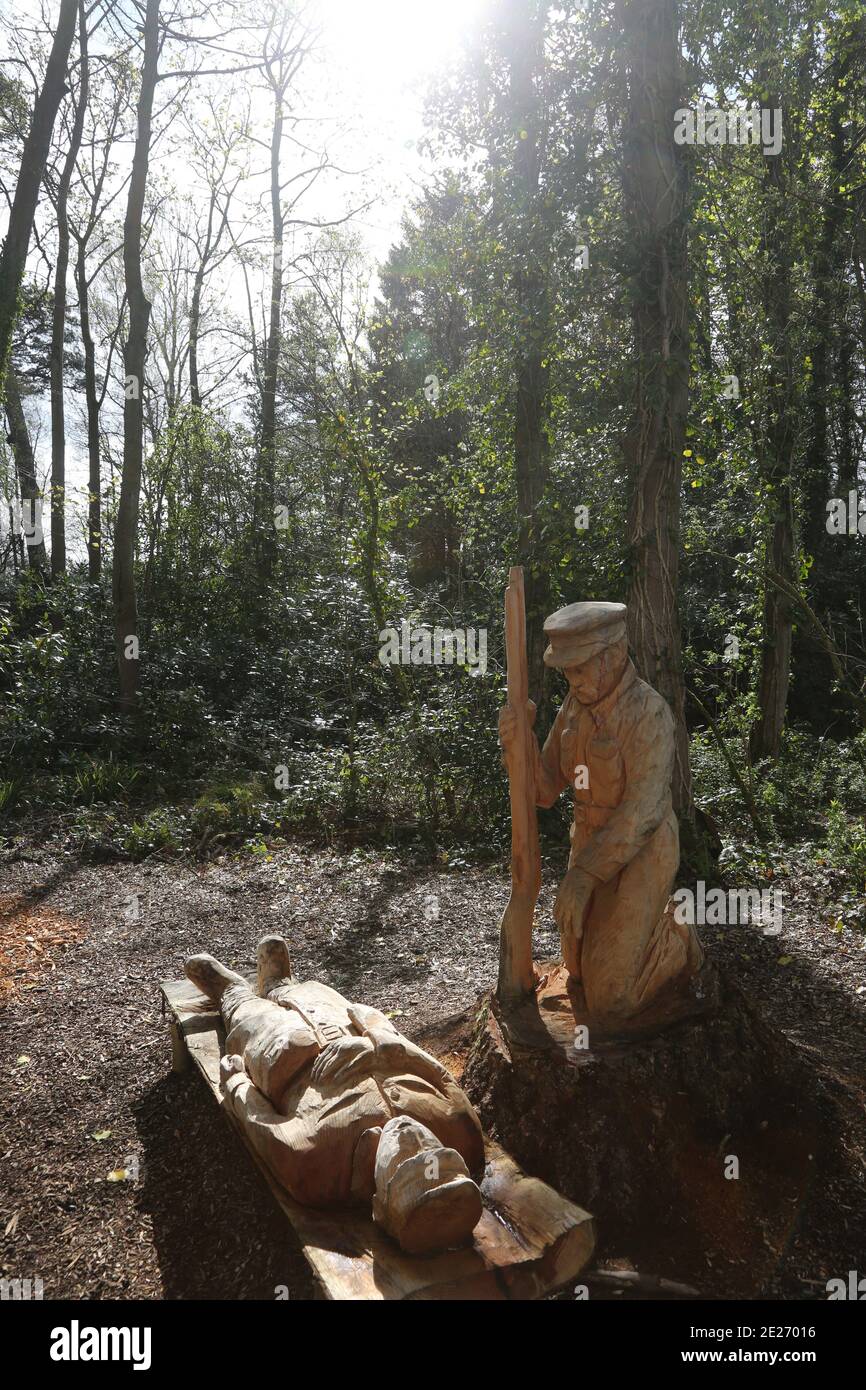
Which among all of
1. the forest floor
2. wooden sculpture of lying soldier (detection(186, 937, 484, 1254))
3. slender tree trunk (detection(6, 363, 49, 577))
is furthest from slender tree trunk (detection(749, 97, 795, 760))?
slender tree trunk (detection(6, 363, 49, 577))

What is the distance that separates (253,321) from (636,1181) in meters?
22.1

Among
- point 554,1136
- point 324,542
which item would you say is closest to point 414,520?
point 324,542

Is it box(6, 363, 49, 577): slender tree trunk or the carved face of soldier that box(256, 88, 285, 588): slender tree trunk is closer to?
box(6, 363, 49, 577): slender tree trunk

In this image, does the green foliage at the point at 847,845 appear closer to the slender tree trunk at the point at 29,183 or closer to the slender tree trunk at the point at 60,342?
the slender tree trunk at the point at 29,183

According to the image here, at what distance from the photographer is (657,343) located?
6.22 m

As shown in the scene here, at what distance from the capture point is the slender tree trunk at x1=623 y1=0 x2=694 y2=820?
6.06 metres

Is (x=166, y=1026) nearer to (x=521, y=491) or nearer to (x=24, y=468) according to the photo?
(x=521, y=491)

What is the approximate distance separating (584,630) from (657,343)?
3617 mm

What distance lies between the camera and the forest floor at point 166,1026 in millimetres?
3250

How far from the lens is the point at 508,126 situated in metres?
7.82

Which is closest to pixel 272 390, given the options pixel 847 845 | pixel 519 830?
pixel 847 845

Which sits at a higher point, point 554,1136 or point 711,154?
point 711,154

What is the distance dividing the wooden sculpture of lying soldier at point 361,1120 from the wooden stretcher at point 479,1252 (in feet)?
0.18

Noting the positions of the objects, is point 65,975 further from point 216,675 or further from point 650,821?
point 216,675
